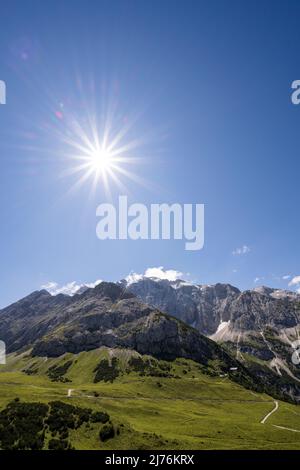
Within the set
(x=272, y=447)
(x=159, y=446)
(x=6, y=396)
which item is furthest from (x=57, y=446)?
(x=272, y=447)

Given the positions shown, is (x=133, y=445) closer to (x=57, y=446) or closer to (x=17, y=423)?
(x=57, y=446)

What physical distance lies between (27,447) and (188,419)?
70727mm

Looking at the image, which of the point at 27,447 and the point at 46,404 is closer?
the point at 27,447

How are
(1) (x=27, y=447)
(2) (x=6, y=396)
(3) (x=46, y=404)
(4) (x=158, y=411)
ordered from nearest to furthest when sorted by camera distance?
(1) (x=27, y=447) < (3) (x=46, y=404) < (2) (x=6, y=396) < (4) (x=158, y=411)

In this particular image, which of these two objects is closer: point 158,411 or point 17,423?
point 17,423

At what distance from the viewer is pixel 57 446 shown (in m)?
56.8

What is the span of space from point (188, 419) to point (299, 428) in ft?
124

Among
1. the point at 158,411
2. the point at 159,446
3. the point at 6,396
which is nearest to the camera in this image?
the point at 159,446

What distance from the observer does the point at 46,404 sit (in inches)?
2970

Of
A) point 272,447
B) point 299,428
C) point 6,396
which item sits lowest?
point 299,428
